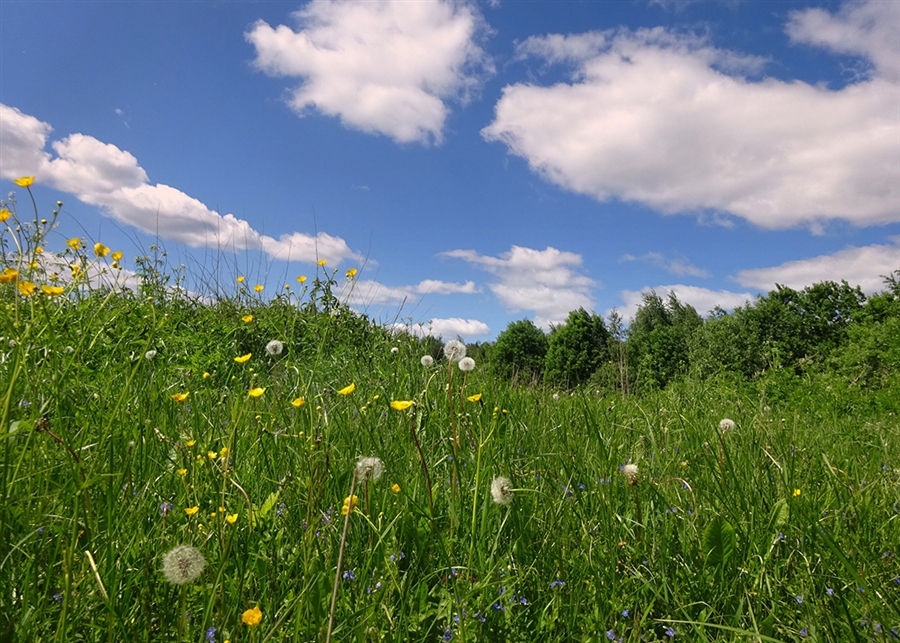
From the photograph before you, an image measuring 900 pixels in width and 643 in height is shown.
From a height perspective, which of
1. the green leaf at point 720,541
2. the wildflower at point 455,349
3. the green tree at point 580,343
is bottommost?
the green leaf at point 720,541

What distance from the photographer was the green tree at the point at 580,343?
36688mm

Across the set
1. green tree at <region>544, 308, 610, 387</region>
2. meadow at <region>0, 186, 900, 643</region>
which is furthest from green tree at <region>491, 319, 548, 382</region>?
meadow at <region>0, 186, 900, 643</region>

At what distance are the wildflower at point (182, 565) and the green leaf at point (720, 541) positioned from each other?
132 centimetres

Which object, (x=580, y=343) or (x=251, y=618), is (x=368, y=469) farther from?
(x=580, y=343)

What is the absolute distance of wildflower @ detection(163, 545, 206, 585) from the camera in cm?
89

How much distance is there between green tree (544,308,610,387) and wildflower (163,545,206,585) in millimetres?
35947

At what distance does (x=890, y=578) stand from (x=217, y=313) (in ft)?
20.8

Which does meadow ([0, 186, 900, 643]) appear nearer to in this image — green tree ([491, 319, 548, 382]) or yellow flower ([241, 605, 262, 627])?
yellow flower ([241, 605, 262, 627])

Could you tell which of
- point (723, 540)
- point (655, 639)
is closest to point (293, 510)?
point (655, 639)

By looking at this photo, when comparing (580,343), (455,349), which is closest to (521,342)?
(580,343)

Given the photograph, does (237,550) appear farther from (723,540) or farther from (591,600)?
(723,540)

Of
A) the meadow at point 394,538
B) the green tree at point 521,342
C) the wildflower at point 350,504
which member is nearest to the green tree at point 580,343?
the green tree at point 521,342

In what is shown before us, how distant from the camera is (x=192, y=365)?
4.39m

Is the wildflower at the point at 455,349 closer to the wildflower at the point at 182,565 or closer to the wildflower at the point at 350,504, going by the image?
the wildflower at the point at 350,504
